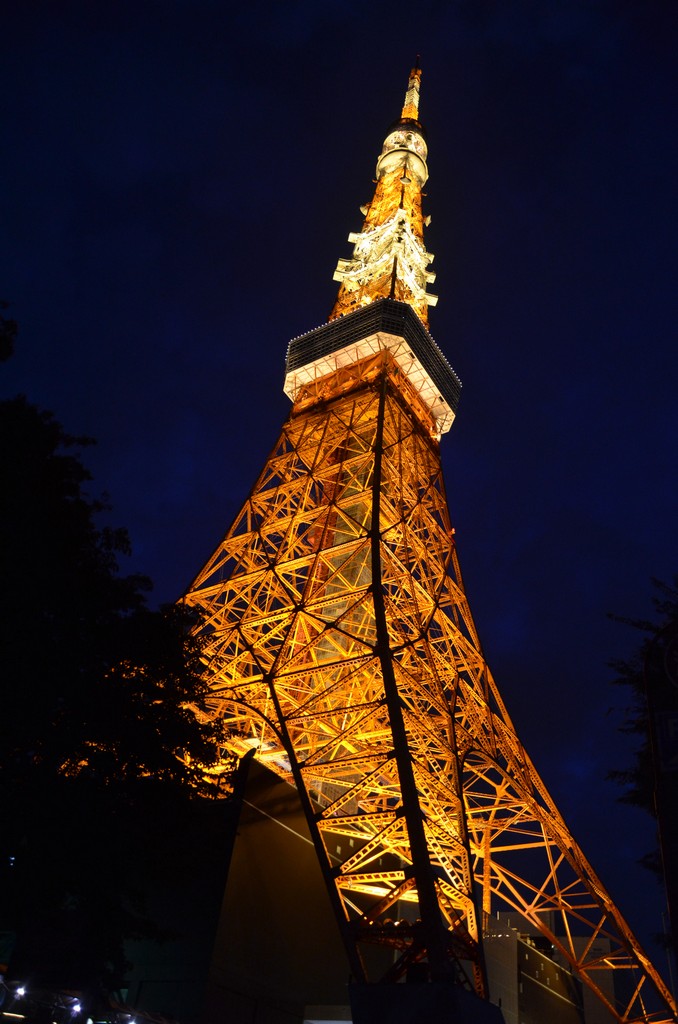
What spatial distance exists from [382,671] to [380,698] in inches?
75.8

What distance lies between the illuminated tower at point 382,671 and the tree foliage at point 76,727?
3.36m

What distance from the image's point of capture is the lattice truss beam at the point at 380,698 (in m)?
14.0

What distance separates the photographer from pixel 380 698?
16.5 metres

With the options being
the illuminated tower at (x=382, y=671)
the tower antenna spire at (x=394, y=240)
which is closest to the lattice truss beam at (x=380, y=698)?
the illuminated tower at (x=382, y=671)

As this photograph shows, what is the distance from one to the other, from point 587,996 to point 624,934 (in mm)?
11750

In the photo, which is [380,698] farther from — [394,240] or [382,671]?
[394,240]

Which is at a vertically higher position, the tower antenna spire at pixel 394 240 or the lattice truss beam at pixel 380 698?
the tower antenna spire at pixel 394 240

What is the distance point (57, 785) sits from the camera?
33.7 ft

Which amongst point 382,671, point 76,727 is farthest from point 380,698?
point 76,727

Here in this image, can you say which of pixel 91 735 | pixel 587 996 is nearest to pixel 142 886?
pixel 91 735

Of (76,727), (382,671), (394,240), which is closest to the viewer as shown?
(76,727)

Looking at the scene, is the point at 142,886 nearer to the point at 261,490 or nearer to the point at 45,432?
the point at 45,432

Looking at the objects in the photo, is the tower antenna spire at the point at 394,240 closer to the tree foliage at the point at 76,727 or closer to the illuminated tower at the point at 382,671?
the illuminated tower at the point at 382,671

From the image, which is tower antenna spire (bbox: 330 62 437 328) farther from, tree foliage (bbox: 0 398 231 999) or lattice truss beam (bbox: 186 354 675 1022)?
tree foliage (bbox: 0 398 231 999)
